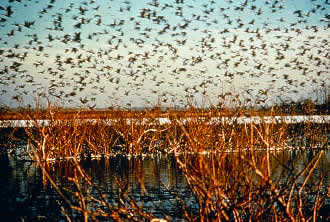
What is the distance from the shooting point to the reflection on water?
8.71 meters

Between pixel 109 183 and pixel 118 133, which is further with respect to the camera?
pixel 118 133

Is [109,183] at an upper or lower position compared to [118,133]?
lower

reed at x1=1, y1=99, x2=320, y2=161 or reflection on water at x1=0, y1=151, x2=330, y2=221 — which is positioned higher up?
reed at x1=1, y1=99, x2=320, y2=161

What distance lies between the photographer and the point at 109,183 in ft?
39.3

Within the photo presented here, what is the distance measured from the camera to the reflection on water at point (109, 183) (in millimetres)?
8711

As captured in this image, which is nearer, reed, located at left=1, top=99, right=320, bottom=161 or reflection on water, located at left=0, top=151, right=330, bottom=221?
reflection on water, located at left=0, top=151, right=330, bottom=221

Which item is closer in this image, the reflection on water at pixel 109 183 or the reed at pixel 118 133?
the reflection on water at pixel 109 183

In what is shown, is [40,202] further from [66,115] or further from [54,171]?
[66,115]

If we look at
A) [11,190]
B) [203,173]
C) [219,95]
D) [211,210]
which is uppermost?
[219,95]

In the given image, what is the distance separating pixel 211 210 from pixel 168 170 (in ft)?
31.7

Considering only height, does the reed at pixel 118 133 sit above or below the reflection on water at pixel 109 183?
above

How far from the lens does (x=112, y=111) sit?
19.9 m

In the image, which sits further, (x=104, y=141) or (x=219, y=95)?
(x=104, y=141)

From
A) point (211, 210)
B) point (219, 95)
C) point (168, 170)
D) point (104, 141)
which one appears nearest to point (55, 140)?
point (104, 141)
